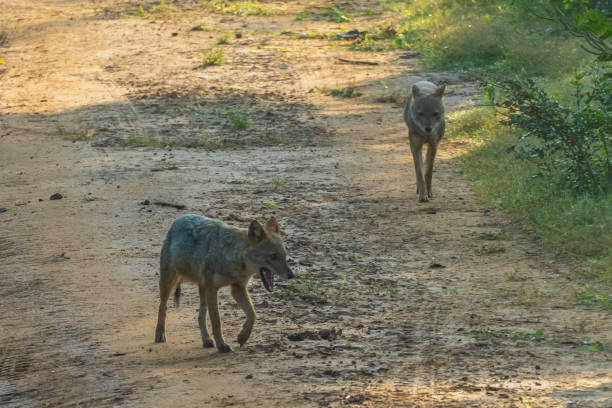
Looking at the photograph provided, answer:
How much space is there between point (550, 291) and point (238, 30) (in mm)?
Result: 16395

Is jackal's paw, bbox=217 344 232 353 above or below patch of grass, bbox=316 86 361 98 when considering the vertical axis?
above

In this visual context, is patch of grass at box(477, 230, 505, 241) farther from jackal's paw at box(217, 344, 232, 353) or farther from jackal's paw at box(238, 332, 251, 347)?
jackal's paw at box(217, 344, 232, 353)

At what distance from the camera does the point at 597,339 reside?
264 inches

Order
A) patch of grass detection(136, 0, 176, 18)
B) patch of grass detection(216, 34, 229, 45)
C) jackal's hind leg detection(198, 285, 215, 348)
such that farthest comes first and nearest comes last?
patch of grass detection(136, 0, 176, 18)
patch of grass detection(216, 34, 229, 45)
jackal's hind leg detection(198, 285, 215, 348)

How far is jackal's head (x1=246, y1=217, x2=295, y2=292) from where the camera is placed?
6488 millimetres

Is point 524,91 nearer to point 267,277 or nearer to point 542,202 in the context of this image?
point 542,202

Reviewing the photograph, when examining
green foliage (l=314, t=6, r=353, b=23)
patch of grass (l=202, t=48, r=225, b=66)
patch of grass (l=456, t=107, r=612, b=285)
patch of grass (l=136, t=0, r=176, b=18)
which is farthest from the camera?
patch of grass (l=136, t=0, r=176, b=18)

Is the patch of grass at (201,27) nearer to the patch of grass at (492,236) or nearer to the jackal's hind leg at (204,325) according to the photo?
the patch of grass at (492,236)

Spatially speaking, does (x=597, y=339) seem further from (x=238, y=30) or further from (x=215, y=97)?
(x=238, y=30)

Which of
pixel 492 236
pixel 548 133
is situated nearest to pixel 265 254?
pixel 492 236

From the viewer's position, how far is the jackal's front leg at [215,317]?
661 cm

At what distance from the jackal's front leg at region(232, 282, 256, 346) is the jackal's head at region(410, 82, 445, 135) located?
17.0ft

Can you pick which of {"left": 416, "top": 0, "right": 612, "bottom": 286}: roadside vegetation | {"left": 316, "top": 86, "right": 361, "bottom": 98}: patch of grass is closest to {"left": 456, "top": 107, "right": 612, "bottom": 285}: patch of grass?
{"left": 416, "top": 0, "right": 612, "bottom": 286}: roadside vegetation

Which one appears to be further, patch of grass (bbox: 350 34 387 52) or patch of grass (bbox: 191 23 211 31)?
patch of grass (bbox: 191 23 211 31)
